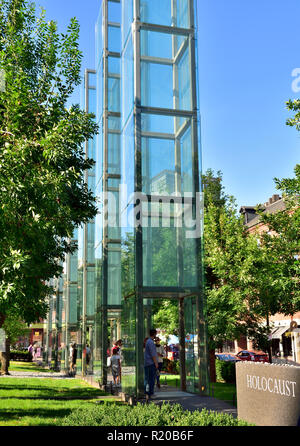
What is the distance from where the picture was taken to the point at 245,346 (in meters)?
54.5

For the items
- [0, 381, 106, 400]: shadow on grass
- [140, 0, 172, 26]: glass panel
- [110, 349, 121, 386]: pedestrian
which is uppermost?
[140, 0, 172, 26]: glass panel

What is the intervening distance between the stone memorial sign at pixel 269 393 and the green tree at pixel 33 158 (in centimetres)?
458

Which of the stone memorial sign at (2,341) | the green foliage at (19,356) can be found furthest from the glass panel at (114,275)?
the green foliage at (19,356)

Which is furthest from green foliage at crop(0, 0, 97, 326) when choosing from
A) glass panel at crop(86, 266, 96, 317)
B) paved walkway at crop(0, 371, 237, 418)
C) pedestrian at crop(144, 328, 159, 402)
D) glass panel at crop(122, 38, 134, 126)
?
glass panel at crop(86, 266, 96, 317)

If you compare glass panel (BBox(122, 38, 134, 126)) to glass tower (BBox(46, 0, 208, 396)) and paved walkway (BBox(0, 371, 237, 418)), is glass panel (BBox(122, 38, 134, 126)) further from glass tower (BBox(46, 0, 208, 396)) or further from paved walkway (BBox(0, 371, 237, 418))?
paved walkway (BBox(0, 371, 237, 418))

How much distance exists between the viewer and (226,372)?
75.8ft

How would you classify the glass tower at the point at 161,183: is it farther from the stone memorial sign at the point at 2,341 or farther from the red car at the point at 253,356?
the red car at the point at 253,356

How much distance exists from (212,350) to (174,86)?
1393cm

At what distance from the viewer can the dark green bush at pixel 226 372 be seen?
2277cm

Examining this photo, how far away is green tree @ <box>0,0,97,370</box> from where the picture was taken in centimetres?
1023

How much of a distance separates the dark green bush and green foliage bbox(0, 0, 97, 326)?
1045 cm

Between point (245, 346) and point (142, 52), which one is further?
point (245, 346)
